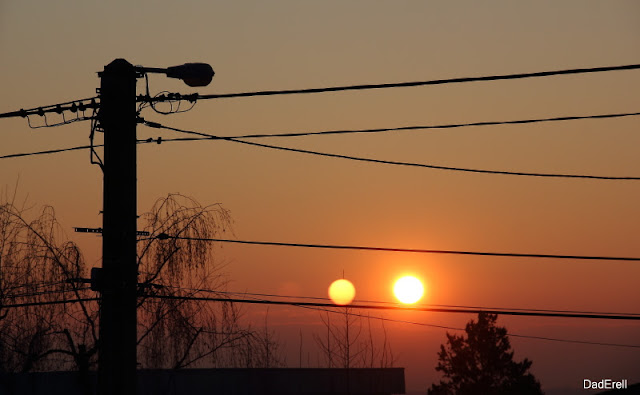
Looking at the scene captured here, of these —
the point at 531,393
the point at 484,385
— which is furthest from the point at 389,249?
the point at 484,385

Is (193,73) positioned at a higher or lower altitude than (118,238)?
higher

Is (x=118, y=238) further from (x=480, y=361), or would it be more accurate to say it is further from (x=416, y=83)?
(x=480, y=361)

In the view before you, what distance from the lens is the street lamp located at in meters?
18.3

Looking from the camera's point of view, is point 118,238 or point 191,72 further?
point 191,72

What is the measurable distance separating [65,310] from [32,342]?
4.24 feet

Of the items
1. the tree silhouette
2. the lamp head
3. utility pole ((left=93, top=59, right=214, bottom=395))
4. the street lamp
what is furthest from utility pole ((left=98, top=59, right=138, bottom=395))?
the tree silhouette

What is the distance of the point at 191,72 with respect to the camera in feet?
60.3

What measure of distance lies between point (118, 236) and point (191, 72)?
323 cm

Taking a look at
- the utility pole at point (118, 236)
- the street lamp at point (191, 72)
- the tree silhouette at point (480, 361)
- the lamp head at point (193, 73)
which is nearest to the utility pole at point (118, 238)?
the utility pole at point (118, 236)

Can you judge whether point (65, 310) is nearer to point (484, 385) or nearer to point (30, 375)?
point (30, 375)

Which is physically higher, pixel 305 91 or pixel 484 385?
pixel 305 91

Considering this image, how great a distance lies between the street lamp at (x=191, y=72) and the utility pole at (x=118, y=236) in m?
0.72

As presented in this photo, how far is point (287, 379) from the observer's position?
50.9m

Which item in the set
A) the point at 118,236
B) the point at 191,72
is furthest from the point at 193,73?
the point at 118,236
